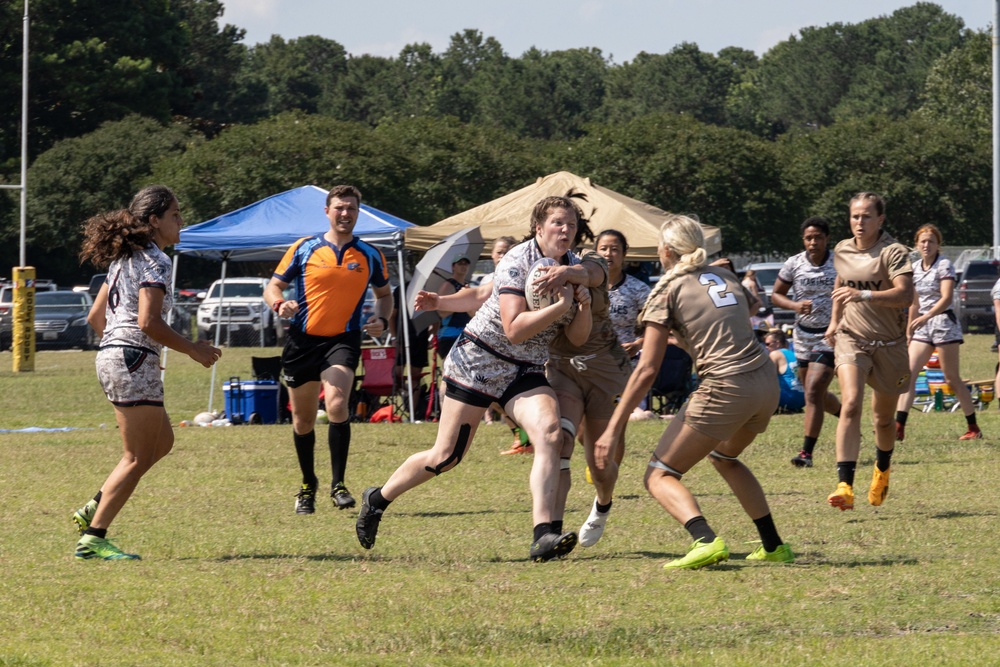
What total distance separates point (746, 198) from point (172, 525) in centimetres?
4589

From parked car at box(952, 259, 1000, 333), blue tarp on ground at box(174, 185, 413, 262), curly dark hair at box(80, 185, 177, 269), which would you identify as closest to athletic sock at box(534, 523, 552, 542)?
curly dark hair at box(80, 185, 177, 269)

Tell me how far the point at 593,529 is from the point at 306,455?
8.05 feet

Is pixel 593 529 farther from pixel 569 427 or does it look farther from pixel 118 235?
pixel 118 235

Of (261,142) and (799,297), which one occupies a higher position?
(261,142)

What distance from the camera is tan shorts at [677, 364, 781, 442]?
21.5ft

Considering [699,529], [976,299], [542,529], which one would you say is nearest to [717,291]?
[699,529]

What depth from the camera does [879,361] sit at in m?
8.88

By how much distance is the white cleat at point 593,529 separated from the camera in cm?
738

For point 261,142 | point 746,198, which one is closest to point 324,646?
point 261,142

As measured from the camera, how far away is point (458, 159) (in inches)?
2019

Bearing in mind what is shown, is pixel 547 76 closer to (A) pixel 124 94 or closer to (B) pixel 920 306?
(A) pixel 124 94

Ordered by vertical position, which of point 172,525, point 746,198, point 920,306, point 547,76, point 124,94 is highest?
point 547,76

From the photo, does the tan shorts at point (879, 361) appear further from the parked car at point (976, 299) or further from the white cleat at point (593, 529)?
the parked car at point (976, 299)

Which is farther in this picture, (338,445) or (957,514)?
(338,445)
